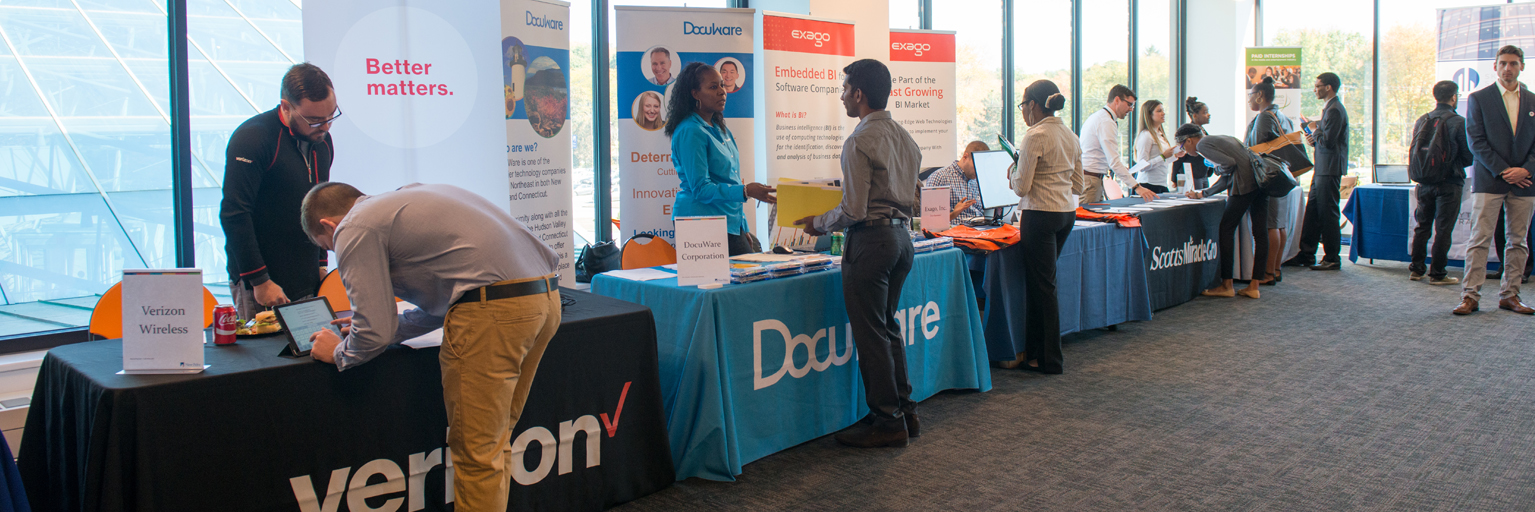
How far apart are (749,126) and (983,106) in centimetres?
343

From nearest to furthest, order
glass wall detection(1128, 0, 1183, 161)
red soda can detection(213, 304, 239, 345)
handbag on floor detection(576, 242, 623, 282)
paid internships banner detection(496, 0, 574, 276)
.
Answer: red soda can detection(213, 304, 239, 345) → paid internships banner detection(496, 0, 574, 276) → handbag on floor detection(576, 242, 623, 282) → glass wall detection(1128, 0, 1183, 161)

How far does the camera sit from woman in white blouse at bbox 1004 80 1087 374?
3.98 metres

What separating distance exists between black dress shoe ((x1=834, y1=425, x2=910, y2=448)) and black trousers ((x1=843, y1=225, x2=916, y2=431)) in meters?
0.02

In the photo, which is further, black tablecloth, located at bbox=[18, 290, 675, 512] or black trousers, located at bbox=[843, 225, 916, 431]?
black trousers, located at bbox=[843, 225, 916, 431]

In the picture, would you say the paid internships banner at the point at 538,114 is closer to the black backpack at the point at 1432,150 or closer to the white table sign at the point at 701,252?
the white table sign at the point at 701,252

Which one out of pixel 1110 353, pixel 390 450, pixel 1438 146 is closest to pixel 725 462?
pixel 390 450

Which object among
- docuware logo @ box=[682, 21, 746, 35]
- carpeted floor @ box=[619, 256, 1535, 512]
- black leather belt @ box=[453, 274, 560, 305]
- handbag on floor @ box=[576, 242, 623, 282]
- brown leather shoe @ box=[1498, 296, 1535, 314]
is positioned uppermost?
docuware logo @ box=[682, 21, 746, 35]

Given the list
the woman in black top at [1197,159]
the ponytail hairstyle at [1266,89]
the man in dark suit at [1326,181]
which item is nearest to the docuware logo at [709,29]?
the woman in black top at [1197,159]

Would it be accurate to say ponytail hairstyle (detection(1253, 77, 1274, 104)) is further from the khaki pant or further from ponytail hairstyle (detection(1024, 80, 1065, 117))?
the khaki pant

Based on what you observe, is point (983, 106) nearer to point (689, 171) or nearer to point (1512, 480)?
point (689, 171)

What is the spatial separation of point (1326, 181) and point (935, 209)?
17.7 feet

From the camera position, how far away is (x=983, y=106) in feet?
26.8

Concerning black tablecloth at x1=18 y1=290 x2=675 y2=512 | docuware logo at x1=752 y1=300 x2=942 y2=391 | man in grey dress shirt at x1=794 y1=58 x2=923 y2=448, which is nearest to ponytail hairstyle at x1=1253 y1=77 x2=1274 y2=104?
docuware logo at x1=752 y1=300 x2=942 y2=391

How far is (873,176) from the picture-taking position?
296cm
